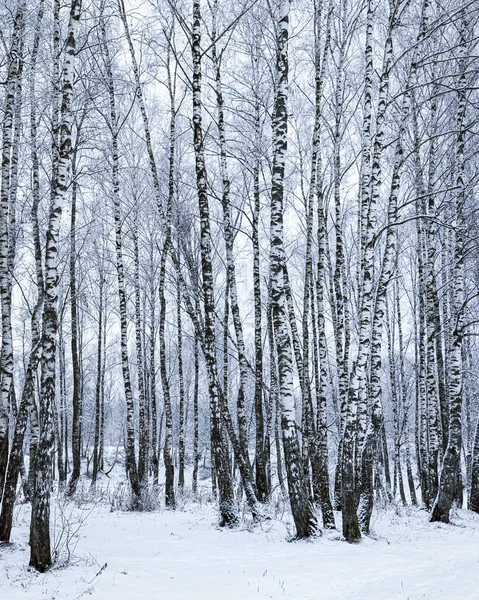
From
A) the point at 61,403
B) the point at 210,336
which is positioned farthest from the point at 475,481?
the point at 61,403

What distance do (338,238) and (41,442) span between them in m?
7.06

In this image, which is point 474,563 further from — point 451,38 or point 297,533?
point 451,38

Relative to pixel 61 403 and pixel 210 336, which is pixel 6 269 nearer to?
pixel 210 336

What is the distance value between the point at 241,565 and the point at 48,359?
3.59 m

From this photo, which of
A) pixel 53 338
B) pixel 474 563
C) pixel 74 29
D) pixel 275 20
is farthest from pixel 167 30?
pixel 474 563

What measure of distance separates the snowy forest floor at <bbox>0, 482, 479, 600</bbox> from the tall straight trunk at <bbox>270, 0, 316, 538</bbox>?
573mm

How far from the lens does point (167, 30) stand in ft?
39.4

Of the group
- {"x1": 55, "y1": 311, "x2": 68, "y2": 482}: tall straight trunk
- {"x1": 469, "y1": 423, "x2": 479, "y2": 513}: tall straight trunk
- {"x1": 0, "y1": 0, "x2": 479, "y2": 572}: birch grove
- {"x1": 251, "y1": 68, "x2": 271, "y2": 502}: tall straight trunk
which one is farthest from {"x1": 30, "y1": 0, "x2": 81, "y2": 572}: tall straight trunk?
{"x1": 55, "y1": 311, "x2": 68, "y2": 482}: tall straight trunk

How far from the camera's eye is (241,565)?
19.4 feet

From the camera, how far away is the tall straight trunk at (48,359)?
5.25 meters

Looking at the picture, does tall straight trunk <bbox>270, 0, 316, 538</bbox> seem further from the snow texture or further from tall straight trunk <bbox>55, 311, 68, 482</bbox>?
tall straight trunk <bbox>55, 311, 68, 482</bbox>

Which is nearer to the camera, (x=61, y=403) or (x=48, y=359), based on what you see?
(x=48, y=359)

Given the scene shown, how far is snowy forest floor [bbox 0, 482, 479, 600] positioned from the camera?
185 inches

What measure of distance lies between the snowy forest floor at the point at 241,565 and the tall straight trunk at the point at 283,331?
0.57 meters
